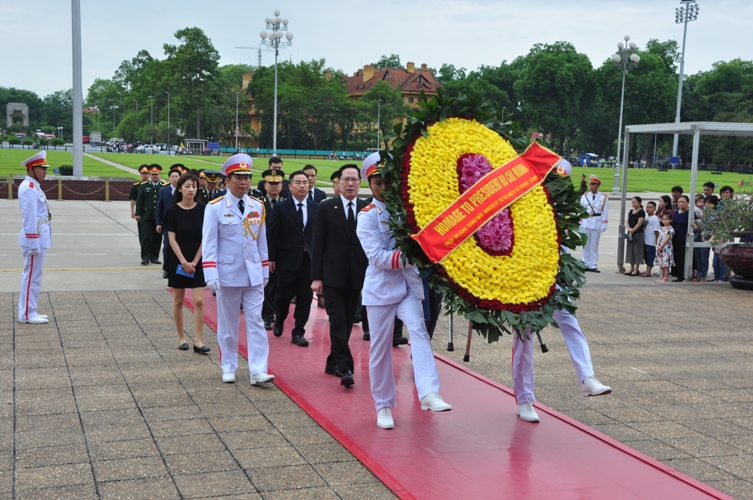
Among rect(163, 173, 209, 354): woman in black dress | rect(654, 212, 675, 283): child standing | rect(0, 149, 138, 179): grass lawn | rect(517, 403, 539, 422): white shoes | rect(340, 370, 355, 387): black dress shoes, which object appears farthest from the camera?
rect(0, 149, 138, 179): grass lawn

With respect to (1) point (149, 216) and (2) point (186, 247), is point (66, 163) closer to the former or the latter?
(1) point (149, 216)

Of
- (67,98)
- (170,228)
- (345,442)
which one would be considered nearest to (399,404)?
(345,442)

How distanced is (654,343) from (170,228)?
Answer: 5521 millimetres

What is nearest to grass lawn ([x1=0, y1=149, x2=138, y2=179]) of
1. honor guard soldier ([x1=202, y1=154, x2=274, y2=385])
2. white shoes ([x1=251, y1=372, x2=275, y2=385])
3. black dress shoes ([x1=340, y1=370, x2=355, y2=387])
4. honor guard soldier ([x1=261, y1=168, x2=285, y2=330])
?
honor guard soldier ([x1=261, y1=168, x2=285, y2=330])

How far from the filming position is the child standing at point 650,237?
48.6 feet

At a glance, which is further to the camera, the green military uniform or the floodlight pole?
the floodlight pole

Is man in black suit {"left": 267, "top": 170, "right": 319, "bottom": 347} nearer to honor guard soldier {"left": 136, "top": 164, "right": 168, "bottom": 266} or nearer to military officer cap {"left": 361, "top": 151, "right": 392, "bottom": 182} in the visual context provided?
military officer cap {"left": 361, "top": 151, "right": 392, "bottom": 182}

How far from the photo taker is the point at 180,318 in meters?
7.84

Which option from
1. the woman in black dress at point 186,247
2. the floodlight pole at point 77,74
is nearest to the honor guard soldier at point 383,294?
the woman in black dress at point 186,247

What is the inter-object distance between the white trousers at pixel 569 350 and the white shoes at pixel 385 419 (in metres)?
1.00

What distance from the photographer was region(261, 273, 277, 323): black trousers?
923cm

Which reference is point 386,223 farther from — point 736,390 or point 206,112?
point 206,112

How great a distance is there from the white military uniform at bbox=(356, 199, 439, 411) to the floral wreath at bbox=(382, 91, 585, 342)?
0.32 meters

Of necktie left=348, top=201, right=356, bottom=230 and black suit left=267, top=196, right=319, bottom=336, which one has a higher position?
necktie left=348, top=201, right=356, bottom=230
